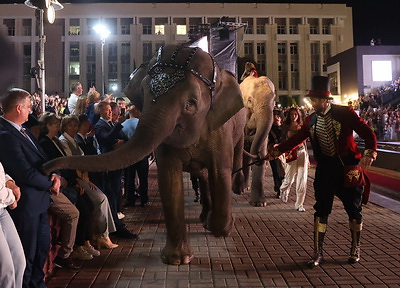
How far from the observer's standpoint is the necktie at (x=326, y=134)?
5086 millimetres

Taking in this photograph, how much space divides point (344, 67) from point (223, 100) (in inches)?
1681

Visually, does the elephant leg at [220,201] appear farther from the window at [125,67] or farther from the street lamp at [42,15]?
the window at [125,67]

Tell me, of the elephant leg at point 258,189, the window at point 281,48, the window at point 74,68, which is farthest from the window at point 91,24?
the elephant leg at point 258,189

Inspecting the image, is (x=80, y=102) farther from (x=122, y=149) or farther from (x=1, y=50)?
(x=122, y=149)

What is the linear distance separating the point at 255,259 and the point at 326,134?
1.80 meters

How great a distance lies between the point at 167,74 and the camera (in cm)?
444

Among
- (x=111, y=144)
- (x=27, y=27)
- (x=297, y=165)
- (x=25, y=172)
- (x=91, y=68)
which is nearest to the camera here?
(x=25, y=172)

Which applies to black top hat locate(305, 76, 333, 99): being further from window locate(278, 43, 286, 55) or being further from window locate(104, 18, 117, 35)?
window locate(278, 43, 286, 55)

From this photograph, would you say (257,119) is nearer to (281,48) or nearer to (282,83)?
(282,83)

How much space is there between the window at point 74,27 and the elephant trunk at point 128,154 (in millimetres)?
61132

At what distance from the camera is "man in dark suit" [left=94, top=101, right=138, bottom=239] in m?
6.34

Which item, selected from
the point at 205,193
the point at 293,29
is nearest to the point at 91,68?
the point at 293,29

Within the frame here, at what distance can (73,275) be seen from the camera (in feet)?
15.8

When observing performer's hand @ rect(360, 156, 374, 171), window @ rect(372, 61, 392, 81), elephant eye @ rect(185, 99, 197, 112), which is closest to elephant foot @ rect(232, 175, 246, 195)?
performer's hand @ rect(360, 156, 374, 171)
